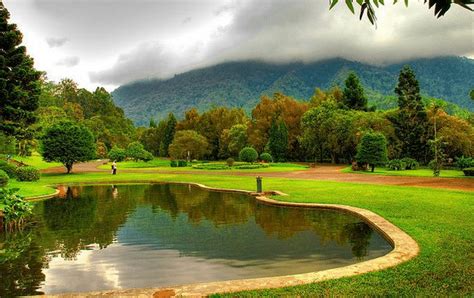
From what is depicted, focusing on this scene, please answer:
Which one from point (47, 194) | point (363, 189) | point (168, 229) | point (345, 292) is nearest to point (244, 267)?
point (345, 292)

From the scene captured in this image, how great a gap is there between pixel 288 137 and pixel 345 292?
203 feet

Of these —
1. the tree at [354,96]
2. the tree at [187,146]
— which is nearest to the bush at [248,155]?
the tree at [187,146]

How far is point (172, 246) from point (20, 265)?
3.89 meters

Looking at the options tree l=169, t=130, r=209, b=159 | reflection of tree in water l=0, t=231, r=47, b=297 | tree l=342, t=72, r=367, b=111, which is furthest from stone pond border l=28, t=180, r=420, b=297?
tree l=169, t=130, r=209, b=159

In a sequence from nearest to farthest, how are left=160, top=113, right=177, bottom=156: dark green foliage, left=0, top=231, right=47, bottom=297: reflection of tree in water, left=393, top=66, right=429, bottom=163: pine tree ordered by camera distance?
left=0, top=231, right=47, bottom=297: reflection of tree in water → left=393, top=66, right=429, bottom=163: pine tree → left=160, top=113, right=177, bottom=156: dark green foliage

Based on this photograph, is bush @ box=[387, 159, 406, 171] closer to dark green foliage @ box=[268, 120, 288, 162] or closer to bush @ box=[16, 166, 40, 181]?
dark green foliage @ box=[268, 120, 288, 162]

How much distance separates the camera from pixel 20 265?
9.37 meters

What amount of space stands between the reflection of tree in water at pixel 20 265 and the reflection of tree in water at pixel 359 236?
754cm

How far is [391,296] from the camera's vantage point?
5.94 m

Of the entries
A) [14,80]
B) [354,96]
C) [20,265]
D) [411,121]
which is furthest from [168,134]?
[20,265]

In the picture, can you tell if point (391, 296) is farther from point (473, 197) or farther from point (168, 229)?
point (473, 197)

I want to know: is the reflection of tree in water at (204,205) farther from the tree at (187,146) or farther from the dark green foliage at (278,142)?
the tree at (187,146)

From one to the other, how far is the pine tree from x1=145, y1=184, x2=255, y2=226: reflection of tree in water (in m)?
34.5

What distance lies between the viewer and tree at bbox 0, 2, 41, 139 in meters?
26.5
